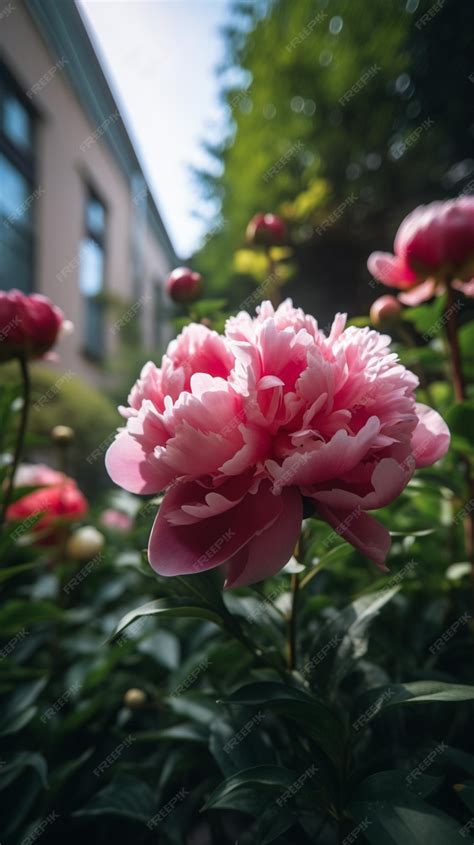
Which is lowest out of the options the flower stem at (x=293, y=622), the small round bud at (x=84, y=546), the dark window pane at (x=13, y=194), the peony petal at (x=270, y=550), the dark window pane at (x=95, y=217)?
the flower stem at (x=293, y=622)

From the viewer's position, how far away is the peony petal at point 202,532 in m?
0.30

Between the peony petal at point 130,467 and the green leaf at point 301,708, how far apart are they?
137mm

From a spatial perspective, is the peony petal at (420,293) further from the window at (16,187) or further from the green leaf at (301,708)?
the window at (16,187)

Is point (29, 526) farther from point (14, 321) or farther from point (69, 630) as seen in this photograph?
point (69, 630)

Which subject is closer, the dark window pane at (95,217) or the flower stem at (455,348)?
the flower stem at (455,348)

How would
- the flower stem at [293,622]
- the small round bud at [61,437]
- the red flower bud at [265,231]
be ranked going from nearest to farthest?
the flower stem at [293,622]
the red flower bud at [265,231]
the small round bud at [61,437]

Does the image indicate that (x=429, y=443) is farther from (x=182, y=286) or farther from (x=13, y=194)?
(x=13, y=194)

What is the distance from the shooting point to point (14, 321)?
53cm

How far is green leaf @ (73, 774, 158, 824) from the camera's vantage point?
1.49 feet

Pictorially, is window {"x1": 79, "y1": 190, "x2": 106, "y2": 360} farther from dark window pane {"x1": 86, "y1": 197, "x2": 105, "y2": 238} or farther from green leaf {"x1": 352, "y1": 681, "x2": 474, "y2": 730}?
green leaf {"x1": 352, "y1": 681, "x2": 474, "y2": 730}

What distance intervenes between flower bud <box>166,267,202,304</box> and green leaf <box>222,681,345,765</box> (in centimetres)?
36

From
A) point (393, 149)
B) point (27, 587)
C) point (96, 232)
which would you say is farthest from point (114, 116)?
point (27, 587)

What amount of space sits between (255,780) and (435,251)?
491 mm

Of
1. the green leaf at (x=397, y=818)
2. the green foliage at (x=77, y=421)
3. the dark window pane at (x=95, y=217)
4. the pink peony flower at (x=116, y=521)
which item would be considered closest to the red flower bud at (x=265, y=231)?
the green leaf at (x=397, y=818)
